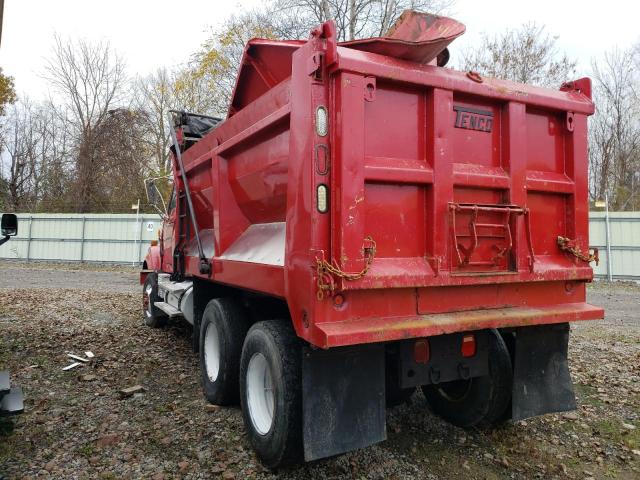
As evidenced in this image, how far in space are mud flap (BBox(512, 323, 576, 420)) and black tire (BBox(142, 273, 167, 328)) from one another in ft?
17.0

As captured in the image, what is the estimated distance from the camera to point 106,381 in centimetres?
495

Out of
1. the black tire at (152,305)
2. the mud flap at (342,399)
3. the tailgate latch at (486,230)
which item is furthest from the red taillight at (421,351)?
the black tire at (152,305)

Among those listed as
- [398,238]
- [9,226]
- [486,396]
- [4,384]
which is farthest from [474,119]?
[4,384]

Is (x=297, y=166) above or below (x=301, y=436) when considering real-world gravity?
above

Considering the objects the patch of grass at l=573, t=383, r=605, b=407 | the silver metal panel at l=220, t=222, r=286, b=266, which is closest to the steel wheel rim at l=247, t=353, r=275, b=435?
the silver metal panel at l=220, t=222, r=286, b=266

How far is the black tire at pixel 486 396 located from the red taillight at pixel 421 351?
27.1 inches

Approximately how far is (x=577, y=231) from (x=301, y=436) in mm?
2383

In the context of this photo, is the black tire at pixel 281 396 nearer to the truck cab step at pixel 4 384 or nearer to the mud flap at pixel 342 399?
the mud flap at pixel 342 399

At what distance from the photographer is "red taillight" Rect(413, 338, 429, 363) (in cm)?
310

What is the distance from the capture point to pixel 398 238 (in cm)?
286

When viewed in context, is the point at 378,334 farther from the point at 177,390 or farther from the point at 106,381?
the point at 106,381

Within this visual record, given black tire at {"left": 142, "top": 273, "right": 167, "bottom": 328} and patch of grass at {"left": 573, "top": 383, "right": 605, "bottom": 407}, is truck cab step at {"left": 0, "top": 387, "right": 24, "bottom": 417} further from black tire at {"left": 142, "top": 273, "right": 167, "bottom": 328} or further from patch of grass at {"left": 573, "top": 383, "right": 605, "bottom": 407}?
patch of grass at {"left": 573, "top": 383, "right": 605, "bottom": 407}

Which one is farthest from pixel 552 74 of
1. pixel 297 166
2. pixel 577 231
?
pixel 297 166

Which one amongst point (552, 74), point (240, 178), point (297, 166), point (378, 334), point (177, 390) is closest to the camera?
point (378, 334)
